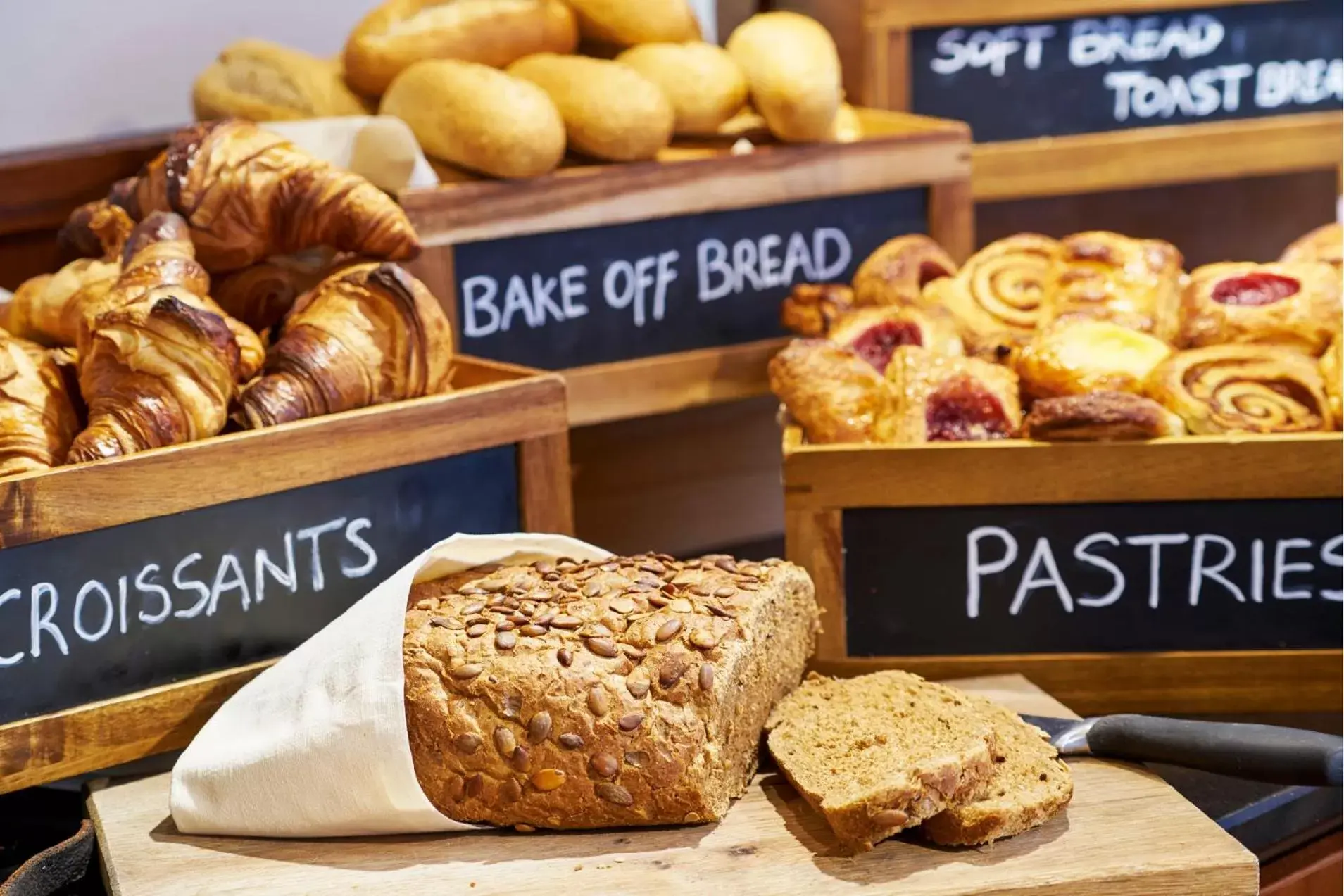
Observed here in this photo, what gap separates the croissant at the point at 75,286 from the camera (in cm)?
168

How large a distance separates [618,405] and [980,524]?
549 millimetres

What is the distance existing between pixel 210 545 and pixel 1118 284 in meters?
1.17

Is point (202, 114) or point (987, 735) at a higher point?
point (202, 114)

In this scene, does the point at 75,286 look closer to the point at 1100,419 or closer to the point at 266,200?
the point at 266,200

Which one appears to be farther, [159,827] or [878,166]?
[878,166]

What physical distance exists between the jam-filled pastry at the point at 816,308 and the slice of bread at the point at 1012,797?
69 cm

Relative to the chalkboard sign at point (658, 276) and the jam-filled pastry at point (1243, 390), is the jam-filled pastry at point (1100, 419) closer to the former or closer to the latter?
the jam-filled pastry at point (1243, 390)

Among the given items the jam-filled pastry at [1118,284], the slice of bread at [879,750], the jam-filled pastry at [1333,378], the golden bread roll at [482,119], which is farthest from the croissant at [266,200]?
the jam-filled pastry at [1333,378]

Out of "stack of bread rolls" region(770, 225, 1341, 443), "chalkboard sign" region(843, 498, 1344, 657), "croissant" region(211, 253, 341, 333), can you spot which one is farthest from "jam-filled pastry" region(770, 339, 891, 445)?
"croissant" region(211, 253, 341, 333)

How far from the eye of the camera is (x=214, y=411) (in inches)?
58.3

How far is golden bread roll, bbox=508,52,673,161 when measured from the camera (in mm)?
1936

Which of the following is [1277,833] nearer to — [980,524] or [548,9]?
[980,524]

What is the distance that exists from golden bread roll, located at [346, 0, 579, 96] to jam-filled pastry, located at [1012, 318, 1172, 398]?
811 mm

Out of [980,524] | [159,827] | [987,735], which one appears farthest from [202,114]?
[987,735]
